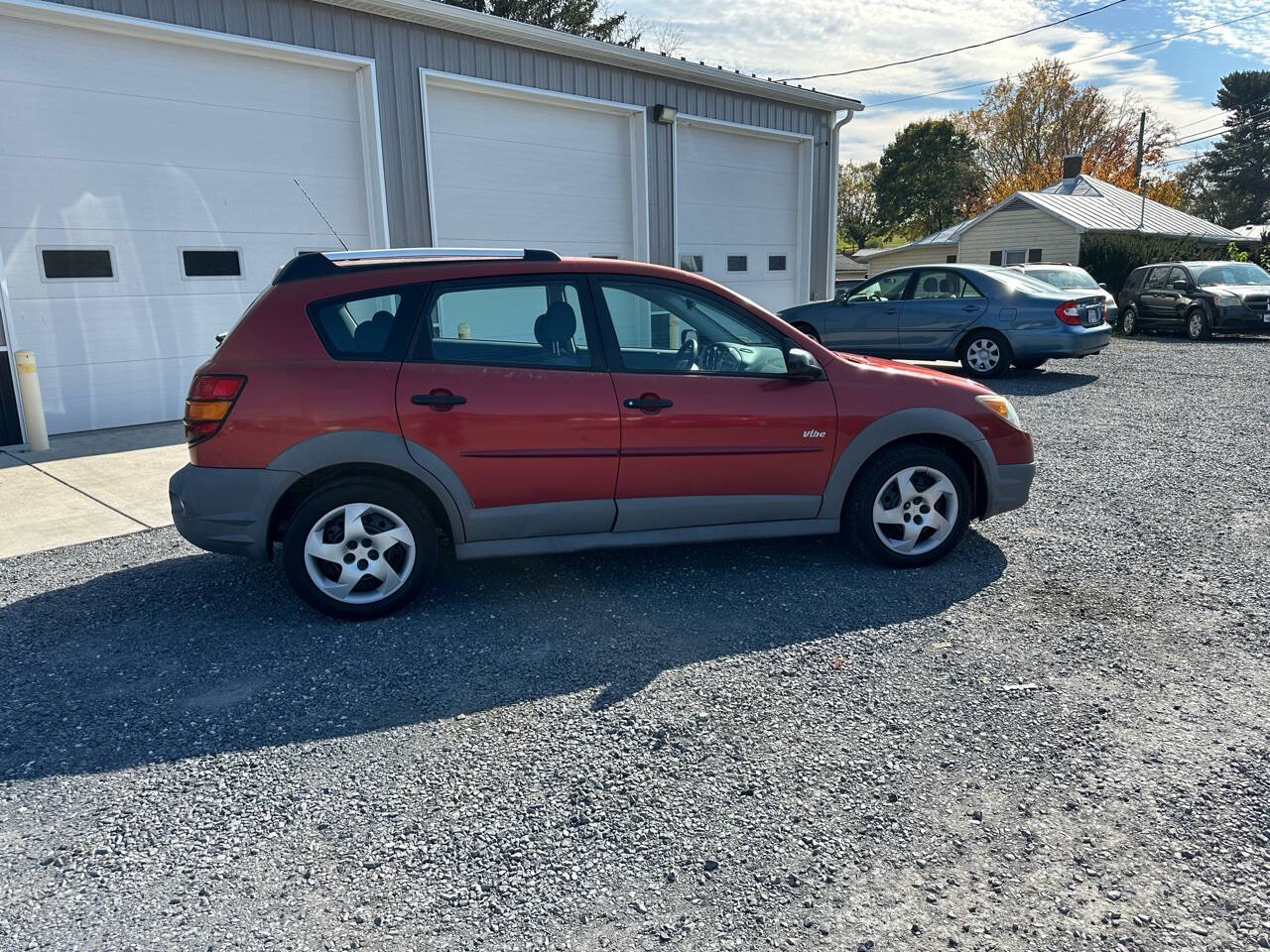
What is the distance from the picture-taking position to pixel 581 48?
11359 millimetres

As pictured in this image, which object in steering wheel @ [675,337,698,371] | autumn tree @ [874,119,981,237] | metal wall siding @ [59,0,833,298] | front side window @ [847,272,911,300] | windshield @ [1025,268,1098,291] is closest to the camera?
steering wheel @ [675,337,698,371]

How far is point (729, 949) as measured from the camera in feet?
6.86

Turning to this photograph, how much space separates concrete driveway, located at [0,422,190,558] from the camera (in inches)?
219

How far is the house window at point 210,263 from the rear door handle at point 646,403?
22.5 feet

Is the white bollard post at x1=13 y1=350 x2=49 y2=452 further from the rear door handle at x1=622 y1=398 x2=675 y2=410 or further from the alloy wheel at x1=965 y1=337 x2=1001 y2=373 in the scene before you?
the alloy wheel at x1=965 y1=337 x2=1001 y2=373

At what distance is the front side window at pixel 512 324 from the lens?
4.06 metres

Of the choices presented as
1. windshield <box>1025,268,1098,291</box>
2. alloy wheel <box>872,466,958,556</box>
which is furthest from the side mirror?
windshield <box>1025,268,1098,291</box>

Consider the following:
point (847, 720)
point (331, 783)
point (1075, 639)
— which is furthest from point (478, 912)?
point (1075, 639)

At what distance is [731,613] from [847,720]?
1045 mm

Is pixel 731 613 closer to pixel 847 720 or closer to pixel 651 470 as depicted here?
pixel 651 470

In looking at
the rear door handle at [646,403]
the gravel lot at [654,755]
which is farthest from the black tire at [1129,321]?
the rear door handle at [646,403]

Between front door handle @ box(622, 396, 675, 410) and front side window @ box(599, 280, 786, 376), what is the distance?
0.15m

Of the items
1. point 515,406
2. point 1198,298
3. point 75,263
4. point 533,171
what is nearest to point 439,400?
point 515,406

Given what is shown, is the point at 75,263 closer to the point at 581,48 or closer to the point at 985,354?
the point at 581,48
